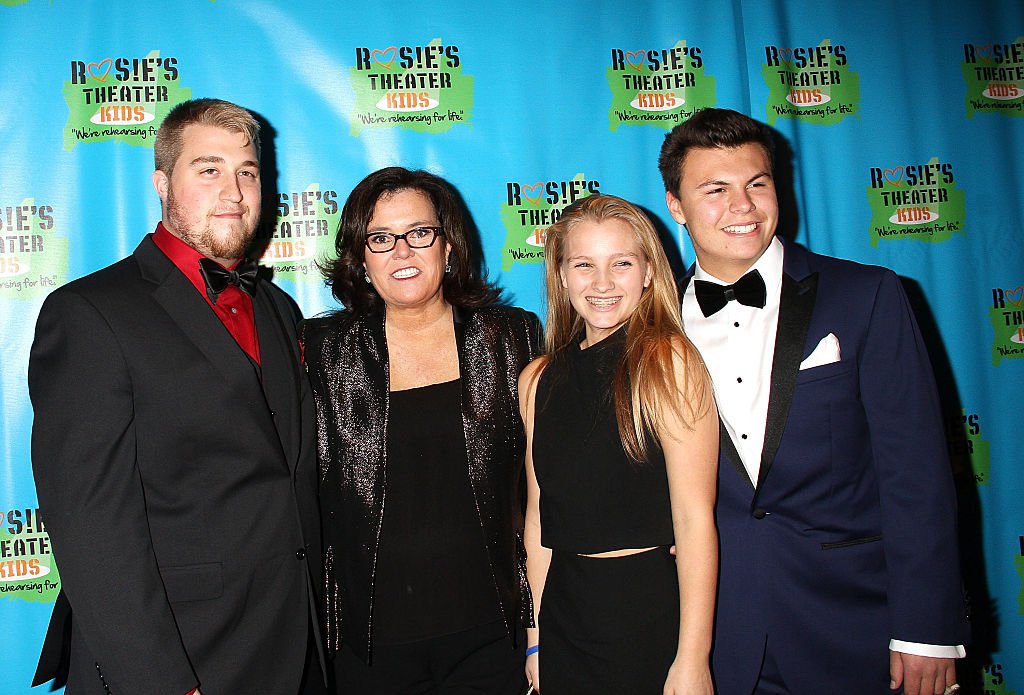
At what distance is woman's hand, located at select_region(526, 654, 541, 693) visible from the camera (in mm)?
1884

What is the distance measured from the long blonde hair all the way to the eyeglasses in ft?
1.36

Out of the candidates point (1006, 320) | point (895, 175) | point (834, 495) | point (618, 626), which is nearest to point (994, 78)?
point (895, 175)

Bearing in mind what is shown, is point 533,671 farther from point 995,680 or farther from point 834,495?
point 995,680

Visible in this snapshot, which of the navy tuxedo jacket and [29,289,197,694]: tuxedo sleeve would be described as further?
the navy tuxedo jacket

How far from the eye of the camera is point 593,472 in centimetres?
178

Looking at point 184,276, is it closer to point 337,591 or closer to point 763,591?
point 337,591

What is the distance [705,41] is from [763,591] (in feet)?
8.08

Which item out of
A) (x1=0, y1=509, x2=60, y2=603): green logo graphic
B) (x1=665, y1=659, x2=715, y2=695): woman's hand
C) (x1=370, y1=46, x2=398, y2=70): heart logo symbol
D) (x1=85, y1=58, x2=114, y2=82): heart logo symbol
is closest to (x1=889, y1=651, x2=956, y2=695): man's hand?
(x1=665, y1=659, x2=715, y2=695): woman's hand

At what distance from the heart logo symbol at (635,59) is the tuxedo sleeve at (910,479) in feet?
5.74

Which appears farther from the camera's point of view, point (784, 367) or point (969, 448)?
point (969, 448)

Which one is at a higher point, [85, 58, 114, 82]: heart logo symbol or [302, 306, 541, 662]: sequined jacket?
[85, 58, 114, 82]: heart logo symbol

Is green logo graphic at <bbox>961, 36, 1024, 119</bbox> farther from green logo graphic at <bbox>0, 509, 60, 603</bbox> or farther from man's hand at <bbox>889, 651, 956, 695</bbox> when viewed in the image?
green logo graphic at <bbox>0, 509, 60, 603</bbox>

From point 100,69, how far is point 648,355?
2.54m

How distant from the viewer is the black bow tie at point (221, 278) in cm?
188
